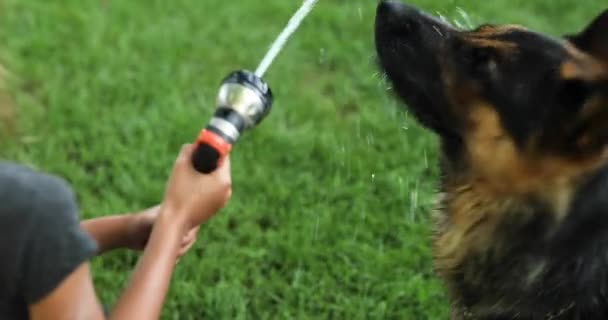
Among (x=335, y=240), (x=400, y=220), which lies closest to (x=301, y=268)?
(x=335, y=240)

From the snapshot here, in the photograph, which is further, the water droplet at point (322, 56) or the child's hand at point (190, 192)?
the water droplet at point (322, 56)

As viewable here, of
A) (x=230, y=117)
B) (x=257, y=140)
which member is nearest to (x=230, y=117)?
(x=230, y=117)

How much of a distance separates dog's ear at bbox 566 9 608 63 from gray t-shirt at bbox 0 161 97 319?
54.0 inches

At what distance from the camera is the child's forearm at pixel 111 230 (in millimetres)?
2330

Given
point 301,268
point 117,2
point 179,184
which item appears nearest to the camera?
point 179,184

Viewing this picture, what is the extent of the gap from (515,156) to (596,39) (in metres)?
0.38

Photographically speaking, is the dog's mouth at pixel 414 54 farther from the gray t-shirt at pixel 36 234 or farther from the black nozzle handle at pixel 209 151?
the gray t-shirt at pixel 36 234

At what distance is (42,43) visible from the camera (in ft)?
13.9

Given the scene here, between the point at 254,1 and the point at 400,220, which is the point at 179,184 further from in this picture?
the point at 254,1

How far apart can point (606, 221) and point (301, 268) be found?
1.41m

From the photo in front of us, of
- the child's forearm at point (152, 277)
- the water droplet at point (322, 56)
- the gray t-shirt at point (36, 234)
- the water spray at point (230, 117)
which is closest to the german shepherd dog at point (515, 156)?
the water spray at point (230, 117)

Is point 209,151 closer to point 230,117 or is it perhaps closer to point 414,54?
point 230,117

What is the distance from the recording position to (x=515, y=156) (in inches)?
86.2

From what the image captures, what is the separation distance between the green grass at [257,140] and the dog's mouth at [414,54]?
199 mm
